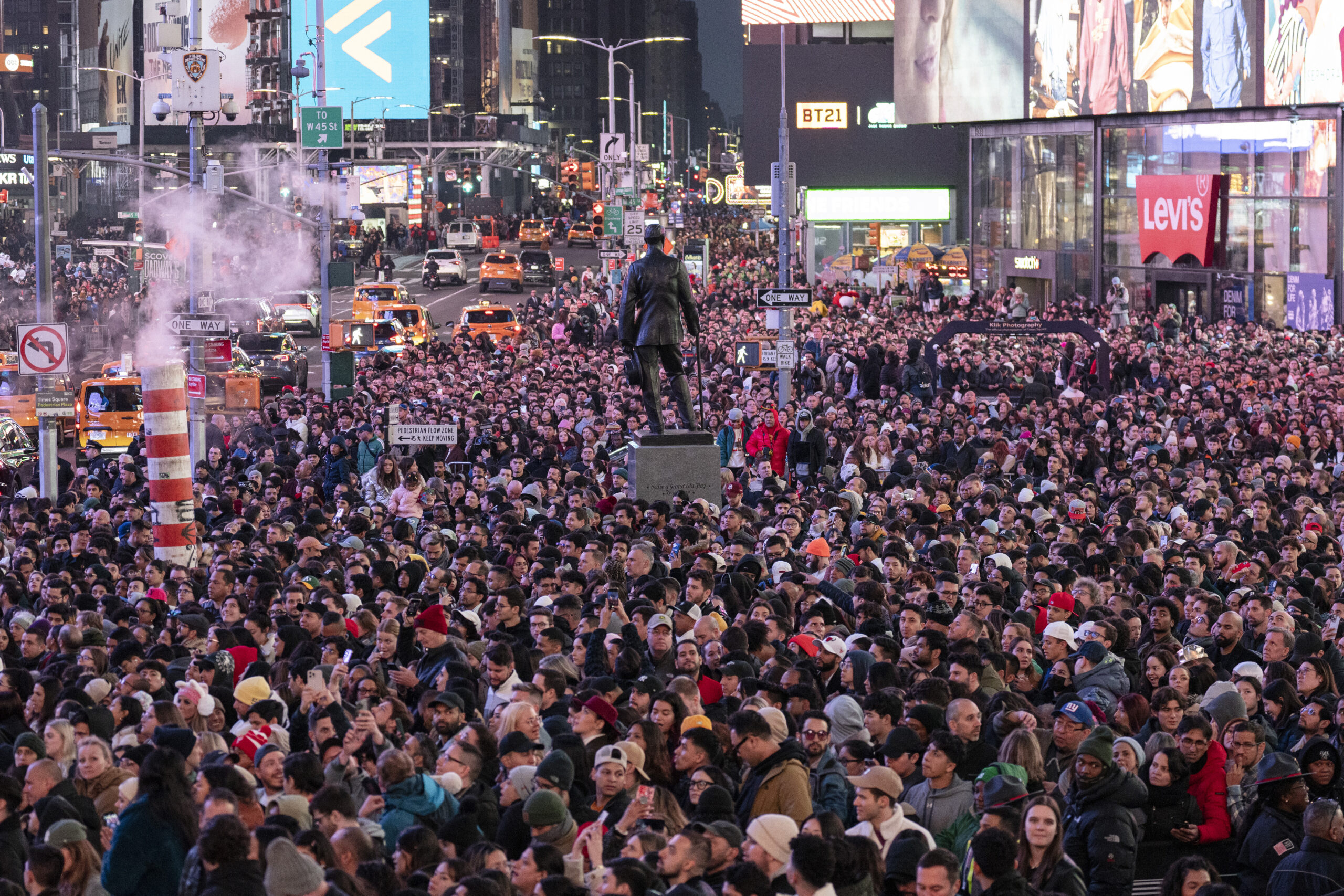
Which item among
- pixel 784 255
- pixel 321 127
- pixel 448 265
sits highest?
pixel 321 127

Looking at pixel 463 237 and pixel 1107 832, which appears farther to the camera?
pixel 463 237

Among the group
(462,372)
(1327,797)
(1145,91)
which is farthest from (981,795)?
(1145,91)

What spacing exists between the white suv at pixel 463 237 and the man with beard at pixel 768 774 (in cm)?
7691

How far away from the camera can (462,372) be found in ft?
114

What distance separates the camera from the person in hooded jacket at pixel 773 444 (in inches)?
957

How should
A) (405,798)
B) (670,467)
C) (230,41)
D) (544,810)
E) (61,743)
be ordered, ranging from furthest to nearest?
(230,41), (670,467), (61,743), (405,798), (544,810)

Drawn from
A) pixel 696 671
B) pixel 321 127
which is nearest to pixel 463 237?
pixel 321 127

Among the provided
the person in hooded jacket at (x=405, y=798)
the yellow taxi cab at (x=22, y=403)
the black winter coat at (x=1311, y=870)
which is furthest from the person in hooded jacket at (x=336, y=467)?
the black winter coat at (x=1311, y=870)

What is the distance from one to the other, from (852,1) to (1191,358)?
55464 mm

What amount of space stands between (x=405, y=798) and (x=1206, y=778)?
4.28 metres

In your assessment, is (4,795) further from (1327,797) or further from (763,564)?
(763,564)

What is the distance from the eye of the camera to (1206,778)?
9664 millimetres

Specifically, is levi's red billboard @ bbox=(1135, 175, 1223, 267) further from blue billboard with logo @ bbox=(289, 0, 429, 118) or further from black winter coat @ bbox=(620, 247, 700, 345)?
blue billboard with logo @ bbox=(289, 0, 429, 118)

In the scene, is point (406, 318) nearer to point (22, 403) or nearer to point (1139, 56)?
point (22, 403)
